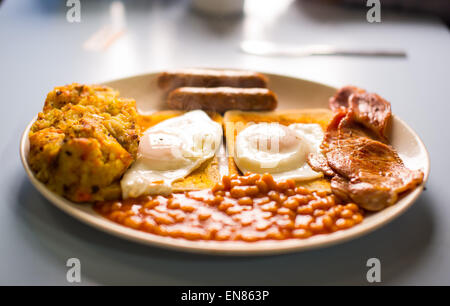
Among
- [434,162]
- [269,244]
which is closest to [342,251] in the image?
[269,244]

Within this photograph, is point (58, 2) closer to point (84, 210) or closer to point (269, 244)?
point (84, 210)

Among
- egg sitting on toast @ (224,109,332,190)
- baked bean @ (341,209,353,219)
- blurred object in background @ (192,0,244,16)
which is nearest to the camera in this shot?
baked bean @ (341,209,353,219)

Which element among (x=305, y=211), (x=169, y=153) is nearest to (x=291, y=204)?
(x=305, y=211)

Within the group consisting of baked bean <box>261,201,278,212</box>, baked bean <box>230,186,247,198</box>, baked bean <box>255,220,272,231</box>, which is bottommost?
baked bean <box>255,220,272,231</box>

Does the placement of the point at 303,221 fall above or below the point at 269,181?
below

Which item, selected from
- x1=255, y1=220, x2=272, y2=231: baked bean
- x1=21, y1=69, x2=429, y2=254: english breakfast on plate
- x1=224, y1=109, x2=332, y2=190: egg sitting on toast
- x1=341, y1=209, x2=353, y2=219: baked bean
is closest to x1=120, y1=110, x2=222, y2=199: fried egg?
x1=21, y1=69, x2=429, y2=254: english breakfast on plate

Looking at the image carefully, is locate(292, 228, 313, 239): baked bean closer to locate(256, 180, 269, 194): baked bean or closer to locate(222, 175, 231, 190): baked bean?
locate(256, 180, 269, 194): baked bean

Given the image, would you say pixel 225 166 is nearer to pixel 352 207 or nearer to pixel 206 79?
pixel 352 207
